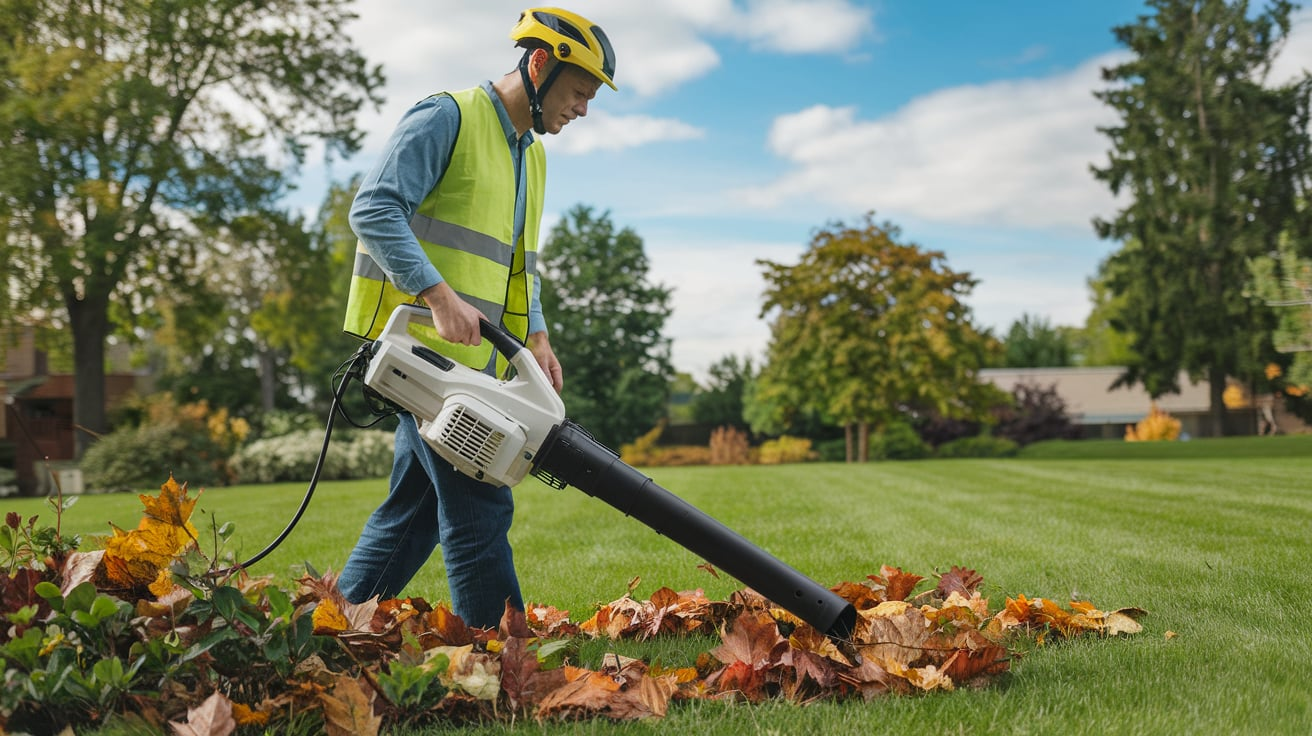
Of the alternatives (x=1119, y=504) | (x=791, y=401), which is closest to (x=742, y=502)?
(x=1119, y=504)

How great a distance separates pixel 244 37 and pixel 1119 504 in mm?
21271

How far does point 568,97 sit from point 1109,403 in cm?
4488

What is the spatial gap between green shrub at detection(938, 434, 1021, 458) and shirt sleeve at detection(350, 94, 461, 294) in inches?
1037

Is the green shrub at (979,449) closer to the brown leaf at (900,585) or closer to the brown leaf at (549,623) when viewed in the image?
the brown leaf at (900,585)

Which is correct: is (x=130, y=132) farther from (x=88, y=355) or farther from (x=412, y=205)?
(x=412, y=205)

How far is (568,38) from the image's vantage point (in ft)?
8.73

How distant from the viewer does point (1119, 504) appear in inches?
325

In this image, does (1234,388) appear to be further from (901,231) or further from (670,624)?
(670,624)

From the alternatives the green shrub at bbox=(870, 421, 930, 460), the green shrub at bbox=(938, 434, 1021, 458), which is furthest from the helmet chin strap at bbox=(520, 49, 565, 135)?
the green shrub at bbox=(938, 434, 1021, 458)

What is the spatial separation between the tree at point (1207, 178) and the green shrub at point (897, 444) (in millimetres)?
11105

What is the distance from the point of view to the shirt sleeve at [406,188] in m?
2.47

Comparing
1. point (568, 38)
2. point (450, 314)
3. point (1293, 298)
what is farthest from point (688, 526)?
point (1293, 298)

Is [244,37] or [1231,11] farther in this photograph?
[1231,11]

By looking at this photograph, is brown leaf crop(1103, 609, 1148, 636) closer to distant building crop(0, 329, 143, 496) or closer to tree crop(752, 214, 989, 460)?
tree crop(752, 214, 989, 460)
